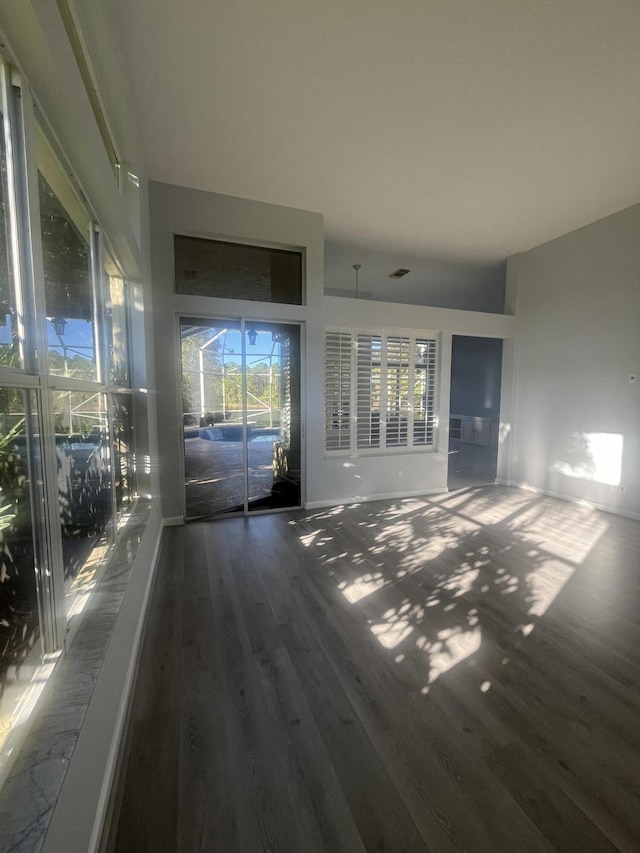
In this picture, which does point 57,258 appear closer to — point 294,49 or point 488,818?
point 294,49

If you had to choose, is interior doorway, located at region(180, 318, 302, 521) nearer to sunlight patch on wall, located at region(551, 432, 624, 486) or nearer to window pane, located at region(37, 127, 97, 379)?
window pane, located at region(37, 127, 97, 379)

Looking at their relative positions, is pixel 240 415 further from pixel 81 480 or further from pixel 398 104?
pixel 398 104

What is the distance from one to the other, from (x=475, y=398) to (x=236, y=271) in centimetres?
827

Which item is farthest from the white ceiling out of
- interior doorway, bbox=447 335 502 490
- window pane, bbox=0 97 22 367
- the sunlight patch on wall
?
interior doorway, bbox=447 335 502 490

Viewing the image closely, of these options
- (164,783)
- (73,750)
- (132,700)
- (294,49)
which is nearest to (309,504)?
(132,700)

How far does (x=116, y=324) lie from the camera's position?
2.52 meters

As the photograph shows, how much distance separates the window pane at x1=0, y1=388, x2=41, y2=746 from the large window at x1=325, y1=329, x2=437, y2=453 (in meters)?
3.68

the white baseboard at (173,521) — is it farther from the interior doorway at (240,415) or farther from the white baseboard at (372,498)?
the white baseboard at (372,498)

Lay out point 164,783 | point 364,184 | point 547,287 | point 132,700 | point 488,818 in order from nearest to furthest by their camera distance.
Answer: point 488,818
point 164,783
point 132,700
point 364,184
point 547,287

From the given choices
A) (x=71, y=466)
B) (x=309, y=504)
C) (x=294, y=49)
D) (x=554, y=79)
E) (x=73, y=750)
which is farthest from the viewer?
(x=309, y=504)

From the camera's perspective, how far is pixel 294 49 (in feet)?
7.32

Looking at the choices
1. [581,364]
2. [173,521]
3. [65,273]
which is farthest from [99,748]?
[581,364]

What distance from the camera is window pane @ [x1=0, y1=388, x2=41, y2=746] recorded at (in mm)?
889

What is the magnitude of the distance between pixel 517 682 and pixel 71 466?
228 centimetres
